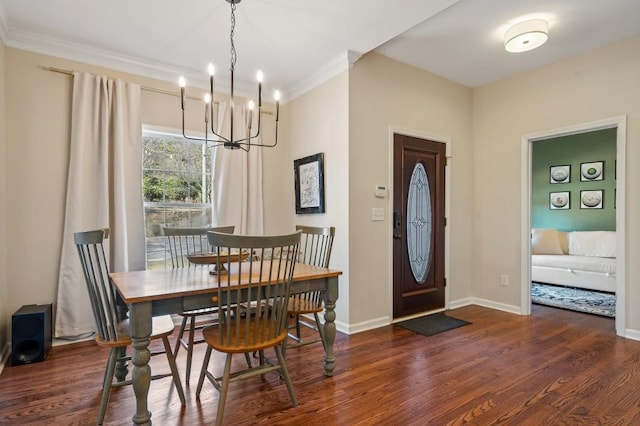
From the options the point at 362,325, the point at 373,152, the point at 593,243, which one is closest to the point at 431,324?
the point at 362,325

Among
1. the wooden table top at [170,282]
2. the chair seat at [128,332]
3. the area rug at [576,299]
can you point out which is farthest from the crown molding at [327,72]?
the area rug at [576,299]

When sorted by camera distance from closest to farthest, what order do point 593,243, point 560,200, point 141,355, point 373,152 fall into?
point 141,355, point 373,152, point 593,243, point 560,200

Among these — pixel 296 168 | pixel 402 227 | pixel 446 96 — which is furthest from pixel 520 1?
pixel 296 168

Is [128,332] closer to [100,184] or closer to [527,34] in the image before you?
[100,184]

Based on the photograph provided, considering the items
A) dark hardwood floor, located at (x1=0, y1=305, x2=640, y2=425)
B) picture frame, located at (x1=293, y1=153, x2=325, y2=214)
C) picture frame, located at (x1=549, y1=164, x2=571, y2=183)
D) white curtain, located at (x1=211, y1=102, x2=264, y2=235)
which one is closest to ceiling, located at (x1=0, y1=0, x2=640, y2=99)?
white curtain, located at (x1=211, y1=102, x2=264, y2=235)

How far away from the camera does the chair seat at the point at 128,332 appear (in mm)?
1854

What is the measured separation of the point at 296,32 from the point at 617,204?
10.7 ft

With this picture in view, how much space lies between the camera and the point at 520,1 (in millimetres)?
2605

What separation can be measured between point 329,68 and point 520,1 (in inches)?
65.7

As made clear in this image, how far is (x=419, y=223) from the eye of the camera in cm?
391

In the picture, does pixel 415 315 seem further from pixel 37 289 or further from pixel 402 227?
pixel 37 289

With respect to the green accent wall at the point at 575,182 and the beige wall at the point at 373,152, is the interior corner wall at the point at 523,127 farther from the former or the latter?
the green accent wall at the point at 575,182

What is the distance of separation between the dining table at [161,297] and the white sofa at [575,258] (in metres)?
4.30

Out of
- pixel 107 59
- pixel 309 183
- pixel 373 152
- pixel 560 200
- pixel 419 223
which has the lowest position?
pixel 419 223
